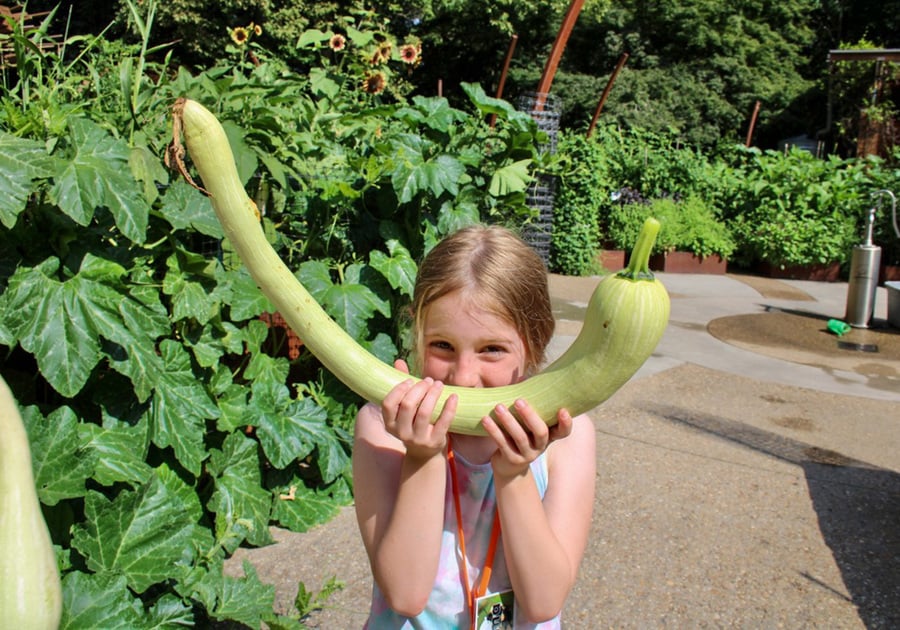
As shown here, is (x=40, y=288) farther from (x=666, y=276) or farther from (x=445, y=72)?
(x=445, y=72)

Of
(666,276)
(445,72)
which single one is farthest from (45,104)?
(445,72)

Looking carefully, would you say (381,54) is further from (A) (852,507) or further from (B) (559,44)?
(A) (852,507)

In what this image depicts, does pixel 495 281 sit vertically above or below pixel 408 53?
below

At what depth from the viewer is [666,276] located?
12.1m

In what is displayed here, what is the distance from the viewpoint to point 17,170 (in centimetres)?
217

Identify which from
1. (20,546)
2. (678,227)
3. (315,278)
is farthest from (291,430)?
(678,227)

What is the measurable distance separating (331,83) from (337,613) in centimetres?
292

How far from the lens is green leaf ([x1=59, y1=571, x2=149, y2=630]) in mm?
1738

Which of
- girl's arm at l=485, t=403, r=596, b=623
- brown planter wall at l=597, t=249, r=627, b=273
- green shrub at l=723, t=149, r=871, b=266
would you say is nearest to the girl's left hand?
girl's arm at l=485, t=403, r=596, b=623

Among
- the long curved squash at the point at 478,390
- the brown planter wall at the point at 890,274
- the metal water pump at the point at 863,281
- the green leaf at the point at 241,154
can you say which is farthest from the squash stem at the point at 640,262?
the brown planter wall at the point at 890,274

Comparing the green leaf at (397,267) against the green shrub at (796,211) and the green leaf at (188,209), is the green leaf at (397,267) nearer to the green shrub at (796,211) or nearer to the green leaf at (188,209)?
the green leaf at (188,209)

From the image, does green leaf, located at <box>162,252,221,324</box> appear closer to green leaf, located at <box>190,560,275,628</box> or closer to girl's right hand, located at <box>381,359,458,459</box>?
green leaf, located at <box>190,560,275,628</box>

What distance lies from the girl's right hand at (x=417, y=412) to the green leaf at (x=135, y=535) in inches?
51.1

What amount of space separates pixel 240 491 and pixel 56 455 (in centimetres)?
105
